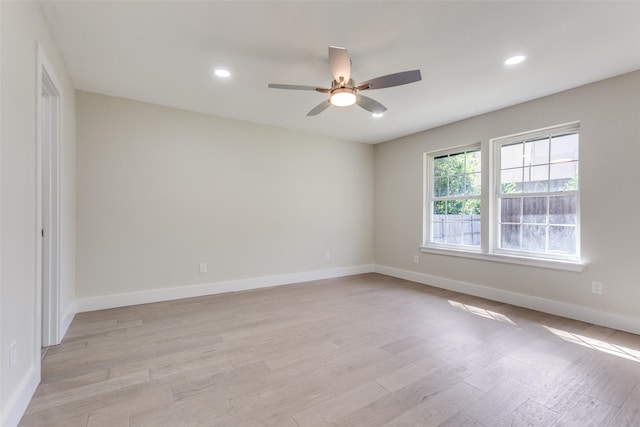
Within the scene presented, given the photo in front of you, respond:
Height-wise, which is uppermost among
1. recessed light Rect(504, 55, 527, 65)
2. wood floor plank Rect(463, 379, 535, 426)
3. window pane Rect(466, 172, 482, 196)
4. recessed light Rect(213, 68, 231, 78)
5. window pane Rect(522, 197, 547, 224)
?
recessed light Rect(504, 55, 527, 65)

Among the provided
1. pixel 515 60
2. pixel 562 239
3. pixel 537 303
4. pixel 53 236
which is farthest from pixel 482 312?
pixel 53 236

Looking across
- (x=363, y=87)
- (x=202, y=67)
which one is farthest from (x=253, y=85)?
(x=363, y=87)

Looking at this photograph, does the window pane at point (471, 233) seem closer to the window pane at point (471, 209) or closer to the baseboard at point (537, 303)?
the window pane at point (471, 209)

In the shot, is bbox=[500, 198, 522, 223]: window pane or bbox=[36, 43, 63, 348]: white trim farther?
bbox=[500, 198, 522, 223]: window pane

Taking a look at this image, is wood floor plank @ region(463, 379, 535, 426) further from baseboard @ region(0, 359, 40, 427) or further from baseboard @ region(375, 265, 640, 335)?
baseboard @ region(0, 359, 40, 427)

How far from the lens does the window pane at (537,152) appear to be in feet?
11.5

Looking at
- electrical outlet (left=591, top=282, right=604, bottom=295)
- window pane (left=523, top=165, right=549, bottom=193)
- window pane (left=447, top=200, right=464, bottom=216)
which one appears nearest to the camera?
electrical outlet (left=591, top=282, right=604, bottom=295)

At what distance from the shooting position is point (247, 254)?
432 centimetres

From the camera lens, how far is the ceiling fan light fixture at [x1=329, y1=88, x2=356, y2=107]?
7.80ft

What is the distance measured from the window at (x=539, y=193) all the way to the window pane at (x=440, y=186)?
2.66ft

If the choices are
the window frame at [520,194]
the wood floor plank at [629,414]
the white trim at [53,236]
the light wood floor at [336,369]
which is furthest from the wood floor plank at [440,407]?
the white trim at [53,236]

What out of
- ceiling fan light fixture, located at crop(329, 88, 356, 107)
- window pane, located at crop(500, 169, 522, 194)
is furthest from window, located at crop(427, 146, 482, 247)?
ceiling fan light fixture, located at crop(329, 88, 356, 107)

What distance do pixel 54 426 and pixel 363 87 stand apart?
9.63 feet

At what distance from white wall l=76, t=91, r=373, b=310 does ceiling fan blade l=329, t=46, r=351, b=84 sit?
2363 millimetres
